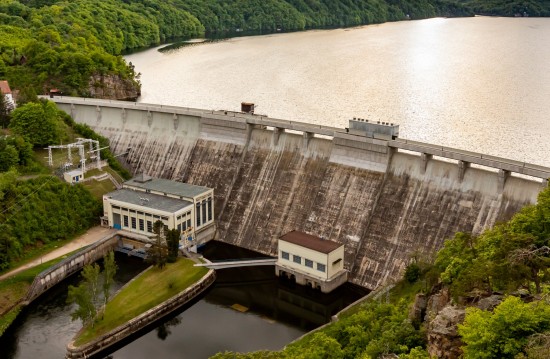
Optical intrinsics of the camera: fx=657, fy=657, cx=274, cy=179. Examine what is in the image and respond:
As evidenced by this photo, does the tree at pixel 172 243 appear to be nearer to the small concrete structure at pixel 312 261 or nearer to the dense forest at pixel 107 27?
the small concrete structure at pixel 312 261

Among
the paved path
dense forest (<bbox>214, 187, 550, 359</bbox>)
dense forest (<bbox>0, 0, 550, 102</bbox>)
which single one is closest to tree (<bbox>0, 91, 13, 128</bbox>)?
dense forest (<bbox>0, 0, 550, 102</bbox>)

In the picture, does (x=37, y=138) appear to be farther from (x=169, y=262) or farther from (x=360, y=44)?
(x=360, y=44)

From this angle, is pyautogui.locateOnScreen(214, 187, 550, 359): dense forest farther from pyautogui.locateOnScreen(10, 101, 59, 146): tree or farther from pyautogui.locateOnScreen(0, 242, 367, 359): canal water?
pyautogui.locateOnScreen(10, 101, 59, 146): tree

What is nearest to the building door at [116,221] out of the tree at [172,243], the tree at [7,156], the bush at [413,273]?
the tree at [172,243]

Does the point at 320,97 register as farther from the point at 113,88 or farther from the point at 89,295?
the point at 89,295

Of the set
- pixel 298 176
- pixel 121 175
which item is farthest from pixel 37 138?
pixel 298 176
